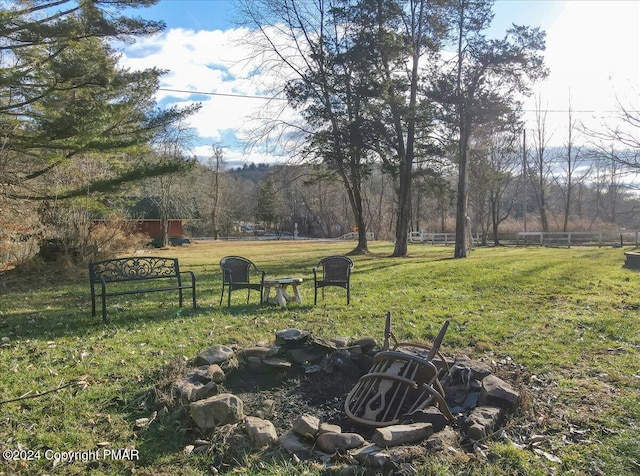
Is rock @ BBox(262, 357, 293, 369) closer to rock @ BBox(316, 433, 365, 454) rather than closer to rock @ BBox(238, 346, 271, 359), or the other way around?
rock @ BBox(238, 346, 271, 359)

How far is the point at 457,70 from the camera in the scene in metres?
17.0

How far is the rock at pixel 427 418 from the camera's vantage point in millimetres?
3100

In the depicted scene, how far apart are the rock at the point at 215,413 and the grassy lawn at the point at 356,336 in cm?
19

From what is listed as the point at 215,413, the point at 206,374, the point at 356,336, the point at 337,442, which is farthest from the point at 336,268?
the point at 337,442

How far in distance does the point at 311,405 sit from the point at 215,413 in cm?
89

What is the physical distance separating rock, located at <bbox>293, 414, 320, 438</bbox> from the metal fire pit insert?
369 millimetres

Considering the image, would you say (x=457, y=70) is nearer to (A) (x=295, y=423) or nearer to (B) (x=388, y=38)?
(B) (x=388, y=38)

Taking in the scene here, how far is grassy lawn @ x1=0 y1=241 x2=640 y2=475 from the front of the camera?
111 inches

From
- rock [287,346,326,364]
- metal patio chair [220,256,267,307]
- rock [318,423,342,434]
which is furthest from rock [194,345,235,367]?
metal patio chair [220,256,267,307]

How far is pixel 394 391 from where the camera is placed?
3.46 meters

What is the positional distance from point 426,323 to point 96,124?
9.67 meters

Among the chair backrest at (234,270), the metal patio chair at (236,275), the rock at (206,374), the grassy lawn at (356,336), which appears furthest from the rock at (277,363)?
the chair backrest at (234,270)

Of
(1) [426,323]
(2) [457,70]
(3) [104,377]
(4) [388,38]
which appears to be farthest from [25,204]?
(2) [457,70]

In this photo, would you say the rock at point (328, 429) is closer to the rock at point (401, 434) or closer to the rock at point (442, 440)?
the rock at point (401, 434)
